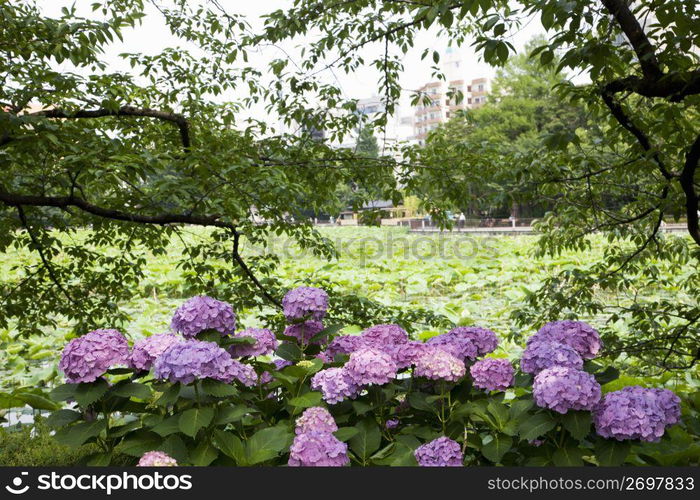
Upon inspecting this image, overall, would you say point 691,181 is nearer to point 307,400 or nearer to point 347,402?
point 347,402

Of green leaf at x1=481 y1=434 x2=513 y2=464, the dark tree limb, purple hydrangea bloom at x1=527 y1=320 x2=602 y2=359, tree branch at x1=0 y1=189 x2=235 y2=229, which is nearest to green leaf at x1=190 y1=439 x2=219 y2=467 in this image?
green leaf at x1=481 y1=434 x2=513 y2=464

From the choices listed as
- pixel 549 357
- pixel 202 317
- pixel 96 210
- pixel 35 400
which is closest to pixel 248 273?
pixel 96 210

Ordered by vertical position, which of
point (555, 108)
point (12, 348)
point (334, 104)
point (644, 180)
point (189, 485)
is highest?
point (555, 108)

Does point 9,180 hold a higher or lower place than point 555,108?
lower

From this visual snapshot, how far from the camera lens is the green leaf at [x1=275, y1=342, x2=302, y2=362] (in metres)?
2.00

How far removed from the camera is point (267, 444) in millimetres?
1556

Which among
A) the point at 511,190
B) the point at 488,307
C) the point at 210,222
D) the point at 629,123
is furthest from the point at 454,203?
the point at 488,307

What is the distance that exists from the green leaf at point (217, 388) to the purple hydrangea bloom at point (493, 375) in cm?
73

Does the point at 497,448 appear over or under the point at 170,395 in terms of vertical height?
under

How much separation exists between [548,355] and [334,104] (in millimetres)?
2556

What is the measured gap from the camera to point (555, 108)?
2988 centimetres

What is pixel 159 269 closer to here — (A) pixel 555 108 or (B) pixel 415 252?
(B) pixel 415 252

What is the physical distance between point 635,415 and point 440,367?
Answer: 20.7 inches

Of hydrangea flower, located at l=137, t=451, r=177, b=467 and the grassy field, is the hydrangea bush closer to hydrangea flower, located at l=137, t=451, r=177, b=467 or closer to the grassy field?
hydrangea flower, located at l=137, t=451, r=177, b=467
